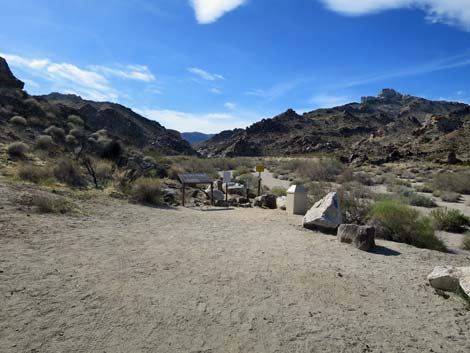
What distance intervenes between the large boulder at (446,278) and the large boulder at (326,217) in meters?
3.97

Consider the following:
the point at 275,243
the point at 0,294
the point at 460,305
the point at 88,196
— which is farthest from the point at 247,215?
the point at 0,294

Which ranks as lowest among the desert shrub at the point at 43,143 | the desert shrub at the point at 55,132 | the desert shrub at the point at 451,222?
the desert shrub at the point at 451,222

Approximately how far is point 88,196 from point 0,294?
825 cm

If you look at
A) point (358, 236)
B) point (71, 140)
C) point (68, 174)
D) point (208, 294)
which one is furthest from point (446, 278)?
point (71, 140)

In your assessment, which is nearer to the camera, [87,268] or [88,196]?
[87,268]

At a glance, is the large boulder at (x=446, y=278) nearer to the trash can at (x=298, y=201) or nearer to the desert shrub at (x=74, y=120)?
the trash can at (x=298, y=201)

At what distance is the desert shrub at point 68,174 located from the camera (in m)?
15.8

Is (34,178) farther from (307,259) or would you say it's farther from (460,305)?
(460,305)

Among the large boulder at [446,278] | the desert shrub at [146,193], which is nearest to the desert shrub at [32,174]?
A: the desert shrub at [146,193]

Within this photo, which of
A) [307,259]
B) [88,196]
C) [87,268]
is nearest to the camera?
[87,268]

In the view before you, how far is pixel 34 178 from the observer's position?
14344mm

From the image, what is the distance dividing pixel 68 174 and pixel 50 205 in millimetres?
6739

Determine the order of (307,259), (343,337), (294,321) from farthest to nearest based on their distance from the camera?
1. (307,259)
2. (294,321)
3. (343,337)

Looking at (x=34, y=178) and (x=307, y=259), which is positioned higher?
(x=34, y=178)
